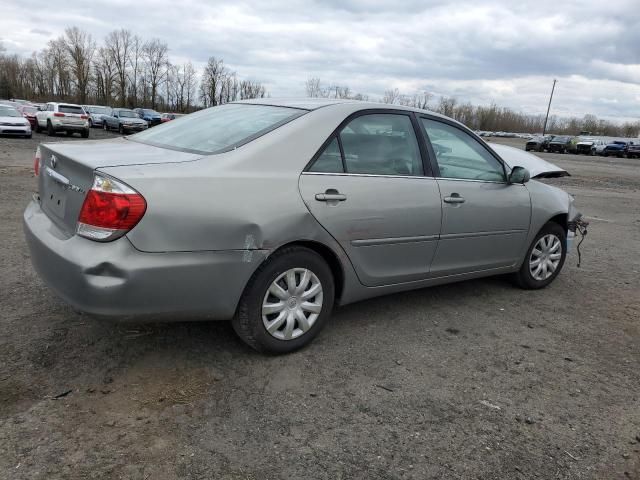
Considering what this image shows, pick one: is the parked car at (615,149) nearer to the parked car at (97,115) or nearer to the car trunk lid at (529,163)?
the parked car at (97,115)

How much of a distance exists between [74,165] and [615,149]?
53456 mm

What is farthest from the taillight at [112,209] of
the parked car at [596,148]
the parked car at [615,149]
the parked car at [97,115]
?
the parked car at [596,148]

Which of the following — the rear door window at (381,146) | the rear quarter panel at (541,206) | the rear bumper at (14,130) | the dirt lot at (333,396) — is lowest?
the dirt lot at (333,396)

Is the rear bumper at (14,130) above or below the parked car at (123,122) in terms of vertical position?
below

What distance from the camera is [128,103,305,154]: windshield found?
3316 millimetres

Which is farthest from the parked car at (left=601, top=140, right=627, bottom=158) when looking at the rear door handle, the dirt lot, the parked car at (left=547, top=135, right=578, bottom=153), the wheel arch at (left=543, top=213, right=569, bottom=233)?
the rear door handle

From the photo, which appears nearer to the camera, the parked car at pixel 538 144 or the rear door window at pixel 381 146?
the rear door window at pixel 381 146

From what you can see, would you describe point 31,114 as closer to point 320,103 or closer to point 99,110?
point 99,110

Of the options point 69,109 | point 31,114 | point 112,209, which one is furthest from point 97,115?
point 112,209

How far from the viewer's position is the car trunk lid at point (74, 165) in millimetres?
2848

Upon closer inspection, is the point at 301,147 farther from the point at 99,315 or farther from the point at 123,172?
the point at 99,315

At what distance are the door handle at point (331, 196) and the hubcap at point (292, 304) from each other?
→ 0.45 metres

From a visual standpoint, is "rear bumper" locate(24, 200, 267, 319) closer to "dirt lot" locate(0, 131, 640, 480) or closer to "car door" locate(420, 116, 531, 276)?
"dirt lot" locate(0, 131, 640, 480)

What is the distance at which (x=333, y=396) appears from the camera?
296cm
